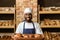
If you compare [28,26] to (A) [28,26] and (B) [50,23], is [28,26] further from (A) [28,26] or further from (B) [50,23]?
(B) [50,23]

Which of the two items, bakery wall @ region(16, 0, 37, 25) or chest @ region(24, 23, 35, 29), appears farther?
bakery wall @ region(16, 0, 37, 25)

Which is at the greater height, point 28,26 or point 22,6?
point 22,6

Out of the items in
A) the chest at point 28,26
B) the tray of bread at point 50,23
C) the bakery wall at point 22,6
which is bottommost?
the tray of bread at point 50,23

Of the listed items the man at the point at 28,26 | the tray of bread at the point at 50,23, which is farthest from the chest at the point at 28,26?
the tray of bread at the point at 50,23

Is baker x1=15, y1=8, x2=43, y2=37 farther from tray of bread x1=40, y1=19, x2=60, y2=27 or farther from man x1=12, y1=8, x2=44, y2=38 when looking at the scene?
tray of bread x1=40, y1=19, x2=60, y2=27

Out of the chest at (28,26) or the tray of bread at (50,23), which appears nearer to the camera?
the chest at (28,26)

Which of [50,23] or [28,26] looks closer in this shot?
[28,26]

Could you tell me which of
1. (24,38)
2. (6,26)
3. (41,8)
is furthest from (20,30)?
(41,8)

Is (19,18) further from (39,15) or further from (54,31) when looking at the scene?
(54,31)

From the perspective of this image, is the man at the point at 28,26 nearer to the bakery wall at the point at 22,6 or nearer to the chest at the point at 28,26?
the chest at the point at 28,26

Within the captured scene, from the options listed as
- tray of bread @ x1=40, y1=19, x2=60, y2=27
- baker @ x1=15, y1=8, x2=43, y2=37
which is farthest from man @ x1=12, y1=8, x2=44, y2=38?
tray of bread @ x1=40, y1=19, x2=60, y2=27

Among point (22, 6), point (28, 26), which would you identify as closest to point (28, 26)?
point (28, 26)

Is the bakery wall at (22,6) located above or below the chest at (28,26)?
above

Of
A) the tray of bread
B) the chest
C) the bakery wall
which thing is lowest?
the tray of bread
